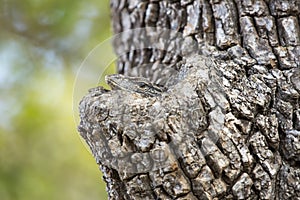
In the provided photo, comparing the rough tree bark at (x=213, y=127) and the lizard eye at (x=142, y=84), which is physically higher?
the lizard eye at (x=142, y=84)

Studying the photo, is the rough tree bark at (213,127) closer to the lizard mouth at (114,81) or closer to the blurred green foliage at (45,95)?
the lizard mouth at (114,81)

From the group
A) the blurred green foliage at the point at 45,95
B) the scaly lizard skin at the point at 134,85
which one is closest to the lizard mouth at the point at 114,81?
the scaly lizard skin at the point at 134,85

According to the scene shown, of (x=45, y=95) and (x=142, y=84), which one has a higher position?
(x=45, y=95)

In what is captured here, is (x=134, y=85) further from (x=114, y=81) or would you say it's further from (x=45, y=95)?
(x=45, y=95)

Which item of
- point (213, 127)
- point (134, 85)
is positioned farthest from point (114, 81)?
point (213, 127)

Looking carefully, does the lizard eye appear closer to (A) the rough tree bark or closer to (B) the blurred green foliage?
(A) the rough tree bark
